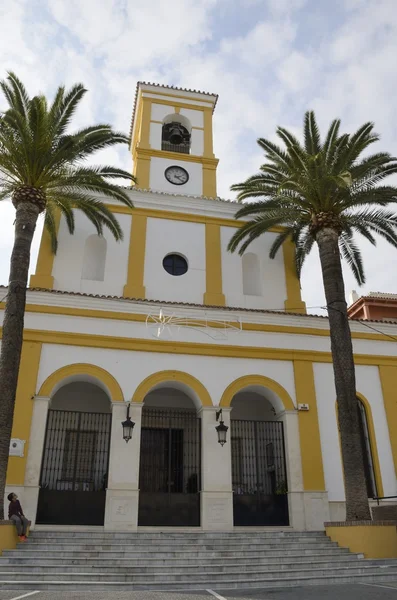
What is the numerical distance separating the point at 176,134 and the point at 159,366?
1096 centimetres

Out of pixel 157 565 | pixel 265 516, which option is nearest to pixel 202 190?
pixel 265 516

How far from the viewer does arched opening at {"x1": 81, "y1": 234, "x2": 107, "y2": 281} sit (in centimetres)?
1795

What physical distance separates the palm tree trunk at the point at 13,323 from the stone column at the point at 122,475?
3.12m

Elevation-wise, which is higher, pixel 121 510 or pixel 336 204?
pixel 336 204

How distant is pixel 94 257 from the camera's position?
1825 cm

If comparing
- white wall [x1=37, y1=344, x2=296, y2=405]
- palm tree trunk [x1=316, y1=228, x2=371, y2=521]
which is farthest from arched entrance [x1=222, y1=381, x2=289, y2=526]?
palm tree trunk [x1=316, y1=228, x2=371, y2=521]

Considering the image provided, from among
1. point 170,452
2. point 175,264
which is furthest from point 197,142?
point 170,452

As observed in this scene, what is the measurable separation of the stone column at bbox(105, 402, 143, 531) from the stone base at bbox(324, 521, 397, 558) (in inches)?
215

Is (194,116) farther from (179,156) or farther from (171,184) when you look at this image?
(171,184)

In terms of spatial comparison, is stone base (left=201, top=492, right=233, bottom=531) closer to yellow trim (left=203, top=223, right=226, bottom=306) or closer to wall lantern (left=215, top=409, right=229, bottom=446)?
wall lantern (left=215, top=409, right=229, bottom=446)

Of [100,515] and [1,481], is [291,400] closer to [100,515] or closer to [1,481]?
[100,515]

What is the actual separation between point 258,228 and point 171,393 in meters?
6.21

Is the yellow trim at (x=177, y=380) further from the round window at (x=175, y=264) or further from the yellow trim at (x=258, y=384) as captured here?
the round window at (x=175, y=264)

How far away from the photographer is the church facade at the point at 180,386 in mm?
14172
